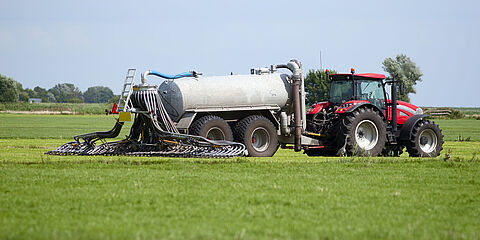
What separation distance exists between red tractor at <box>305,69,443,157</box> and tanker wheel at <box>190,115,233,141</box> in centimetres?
313

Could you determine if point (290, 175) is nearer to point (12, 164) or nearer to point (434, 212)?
point (434, 212)

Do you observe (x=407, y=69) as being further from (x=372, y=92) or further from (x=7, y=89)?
(x=7, y=89)

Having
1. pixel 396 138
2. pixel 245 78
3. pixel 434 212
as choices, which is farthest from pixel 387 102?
pixel 434 212

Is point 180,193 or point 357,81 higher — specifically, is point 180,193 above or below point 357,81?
below

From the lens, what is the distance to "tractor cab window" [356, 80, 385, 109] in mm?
22008

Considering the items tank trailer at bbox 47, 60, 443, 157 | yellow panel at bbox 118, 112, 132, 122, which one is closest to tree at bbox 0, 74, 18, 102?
tank trailer at bbox 47, 60, 443, 157

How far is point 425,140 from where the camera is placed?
72.3 feet

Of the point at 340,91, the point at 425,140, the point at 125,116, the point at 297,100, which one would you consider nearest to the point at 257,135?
the point at 297,100

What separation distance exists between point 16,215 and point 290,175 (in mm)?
6354

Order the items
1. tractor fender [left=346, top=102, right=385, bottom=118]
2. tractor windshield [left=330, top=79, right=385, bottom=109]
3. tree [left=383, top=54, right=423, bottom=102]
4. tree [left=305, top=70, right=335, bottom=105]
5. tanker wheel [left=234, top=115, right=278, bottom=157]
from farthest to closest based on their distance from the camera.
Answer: tree [left=383, top=54, right=423, bottom=102]
tree [left=305, top=70, right=335, bottom=105]
tractor windshield [left=330, top=79, right=385, bottom=109]
tractor fender [left=346, top=102, right=385, bottom=118]
tanker wheel [left=234, top=115, right=278, bottom=157]

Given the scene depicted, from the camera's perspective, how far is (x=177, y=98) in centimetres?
2048

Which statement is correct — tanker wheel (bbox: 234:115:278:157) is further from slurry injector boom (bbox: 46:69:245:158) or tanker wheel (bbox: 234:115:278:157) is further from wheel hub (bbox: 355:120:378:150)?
wheel hub (bbox: 355:120:378:150)

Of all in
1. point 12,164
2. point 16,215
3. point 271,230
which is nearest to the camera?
point 271,230

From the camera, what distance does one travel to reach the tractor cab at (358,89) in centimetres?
2192
